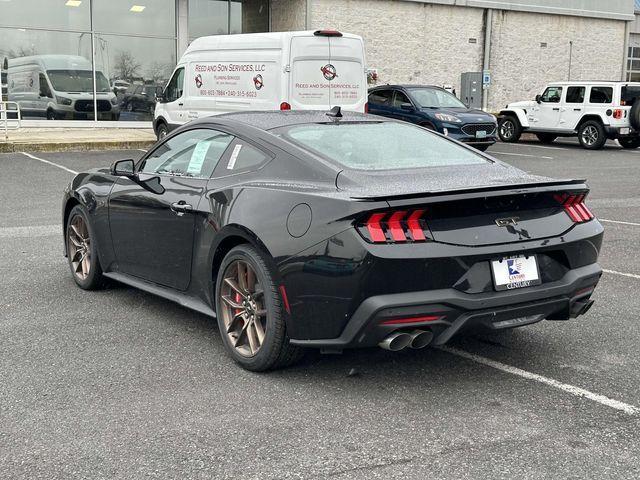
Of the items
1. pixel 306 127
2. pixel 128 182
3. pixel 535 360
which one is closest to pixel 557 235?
pixel 535 360

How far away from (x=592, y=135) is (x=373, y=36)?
7.94 m

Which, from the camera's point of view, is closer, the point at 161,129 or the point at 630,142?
the point at 161,129

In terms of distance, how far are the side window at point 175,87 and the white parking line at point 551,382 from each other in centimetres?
1432

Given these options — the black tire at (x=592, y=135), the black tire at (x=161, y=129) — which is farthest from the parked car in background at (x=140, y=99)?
the black tire at (x=592, y=135)

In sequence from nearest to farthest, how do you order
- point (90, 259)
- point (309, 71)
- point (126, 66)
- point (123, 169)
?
point (123, 169)
point (90, 259)
point (309, 71)
point (126, 66)

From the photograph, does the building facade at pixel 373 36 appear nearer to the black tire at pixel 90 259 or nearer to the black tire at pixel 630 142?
the black tire at pixel 630 142

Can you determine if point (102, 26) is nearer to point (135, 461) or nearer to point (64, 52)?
point (64, 52)

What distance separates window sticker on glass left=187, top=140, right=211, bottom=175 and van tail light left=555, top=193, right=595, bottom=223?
215 cm

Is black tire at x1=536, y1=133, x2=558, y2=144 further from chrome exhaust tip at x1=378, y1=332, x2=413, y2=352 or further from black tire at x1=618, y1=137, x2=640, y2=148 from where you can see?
chrome exhaust tip at x1=378, y1=332, x2=413, y2=352

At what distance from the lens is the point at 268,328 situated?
433 centimetres

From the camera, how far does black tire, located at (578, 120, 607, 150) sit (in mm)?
21891

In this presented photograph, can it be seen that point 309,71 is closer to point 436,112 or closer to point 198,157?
point 436,112

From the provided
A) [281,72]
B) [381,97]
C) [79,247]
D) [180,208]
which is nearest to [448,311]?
[180,208]

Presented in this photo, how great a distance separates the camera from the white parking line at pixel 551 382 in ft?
13.1
